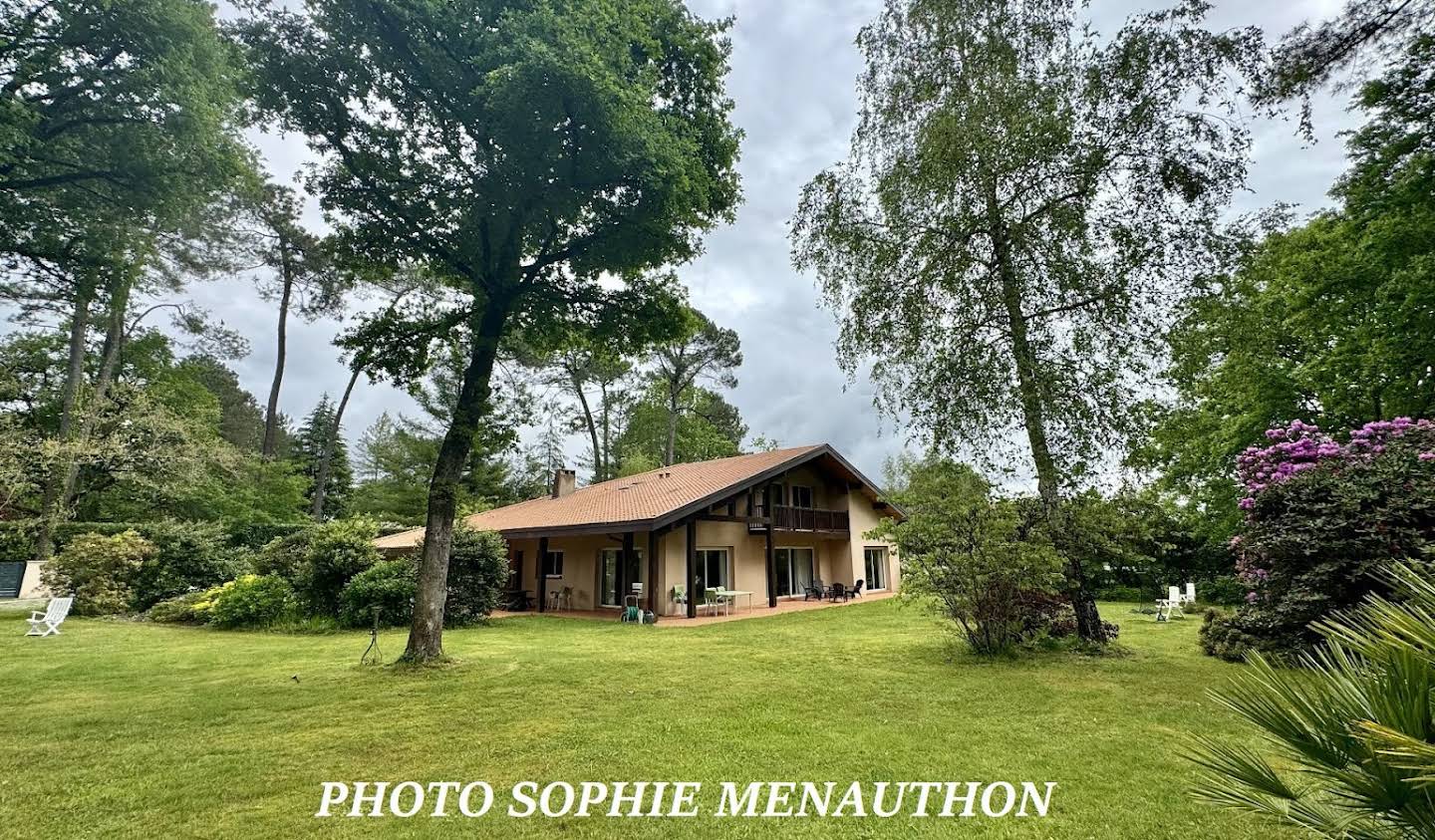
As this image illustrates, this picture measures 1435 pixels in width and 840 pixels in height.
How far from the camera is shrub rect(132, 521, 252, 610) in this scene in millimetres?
15844

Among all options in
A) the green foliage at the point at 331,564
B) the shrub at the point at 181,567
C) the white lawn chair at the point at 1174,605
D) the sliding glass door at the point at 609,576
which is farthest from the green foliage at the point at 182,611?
the white lawn chair at the point at 1174,605

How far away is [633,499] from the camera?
57.1ft

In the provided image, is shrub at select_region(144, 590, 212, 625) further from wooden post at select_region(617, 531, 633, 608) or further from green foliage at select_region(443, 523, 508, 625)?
wooden post at select_region(617, 531, 633, 608)

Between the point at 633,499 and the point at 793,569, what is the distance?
6203 mm

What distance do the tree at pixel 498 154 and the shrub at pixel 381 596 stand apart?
4.94 m

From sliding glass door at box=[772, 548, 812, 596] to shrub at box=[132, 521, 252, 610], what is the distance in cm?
1478

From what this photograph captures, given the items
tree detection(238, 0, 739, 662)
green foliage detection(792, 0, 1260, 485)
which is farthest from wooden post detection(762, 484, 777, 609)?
tree detection(238, 0, 739, 662)

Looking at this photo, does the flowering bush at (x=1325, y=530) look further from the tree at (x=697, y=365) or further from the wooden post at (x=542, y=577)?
the tree at (x=697, y=365)

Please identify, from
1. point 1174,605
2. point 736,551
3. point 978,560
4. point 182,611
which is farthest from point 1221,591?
point 182,611

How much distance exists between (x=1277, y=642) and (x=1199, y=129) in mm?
6928

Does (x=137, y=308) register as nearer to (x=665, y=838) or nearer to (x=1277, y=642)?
(x=665, y=838)

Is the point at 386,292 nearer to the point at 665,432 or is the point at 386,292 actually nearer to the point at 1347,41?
the point at 665,432

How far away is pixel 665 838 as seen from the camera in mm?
3420

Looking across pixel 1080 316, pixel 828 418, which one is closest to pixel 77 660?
pixel 1080 316
